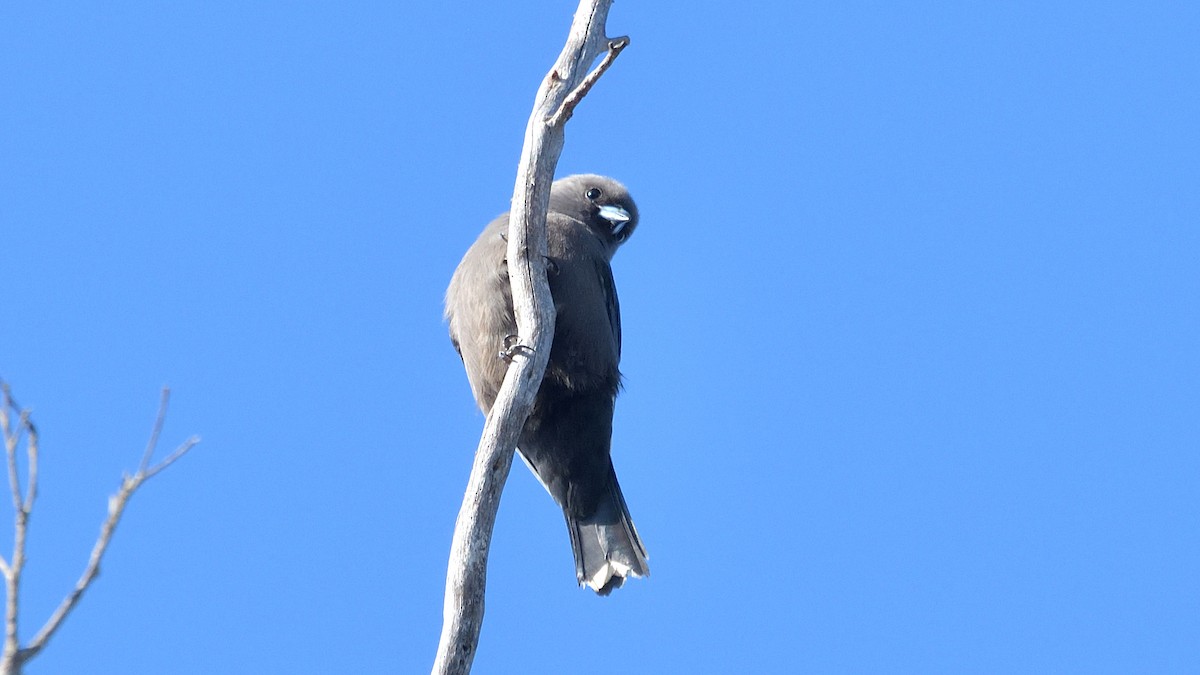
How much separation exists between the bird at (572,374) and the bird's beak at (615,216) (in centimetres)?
46

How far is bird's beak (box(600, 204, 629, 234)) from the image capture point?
7344mm

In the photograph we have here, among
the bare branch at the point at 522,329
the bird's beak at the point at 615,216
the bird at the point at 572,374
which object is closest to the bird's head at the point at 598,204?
the bird's beak at the point at 615,216

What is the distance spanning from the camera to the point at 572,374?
6113mm

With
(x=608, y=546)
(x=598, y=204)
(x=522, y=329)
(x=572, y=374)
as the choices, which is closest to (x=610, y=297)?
(x=572, y=374)

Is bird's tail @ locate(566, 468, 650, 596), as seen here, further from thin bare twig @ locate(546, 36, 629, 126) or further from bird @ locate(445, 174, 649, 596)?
thin bare twig @ locate(546, 36, 629, 126)

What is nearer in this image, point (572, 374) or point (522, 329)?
point (522, 329)

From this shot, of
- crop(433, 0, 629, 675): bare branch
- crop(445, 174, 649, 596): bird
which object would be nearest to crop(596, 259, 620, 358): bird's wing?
crop(445, 174, 649, 596): bird

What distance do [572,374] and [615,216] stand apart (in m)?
1.52

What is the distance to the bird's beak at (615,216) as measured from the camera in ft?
24.1

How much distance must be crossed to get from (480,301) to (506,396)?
3.92 ft

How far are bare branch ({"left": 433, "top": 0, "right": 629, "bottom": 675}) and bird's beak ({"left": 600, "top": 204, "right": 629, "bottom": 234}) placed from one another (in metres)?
1.88

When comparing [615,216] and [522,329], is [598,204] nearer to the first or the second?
[615,216]

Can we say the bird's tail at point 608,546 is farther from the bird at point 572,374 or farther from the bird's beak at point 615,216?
the bird's beak at point 615,216

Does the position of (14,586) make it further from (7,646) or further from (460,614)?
(460,614)
